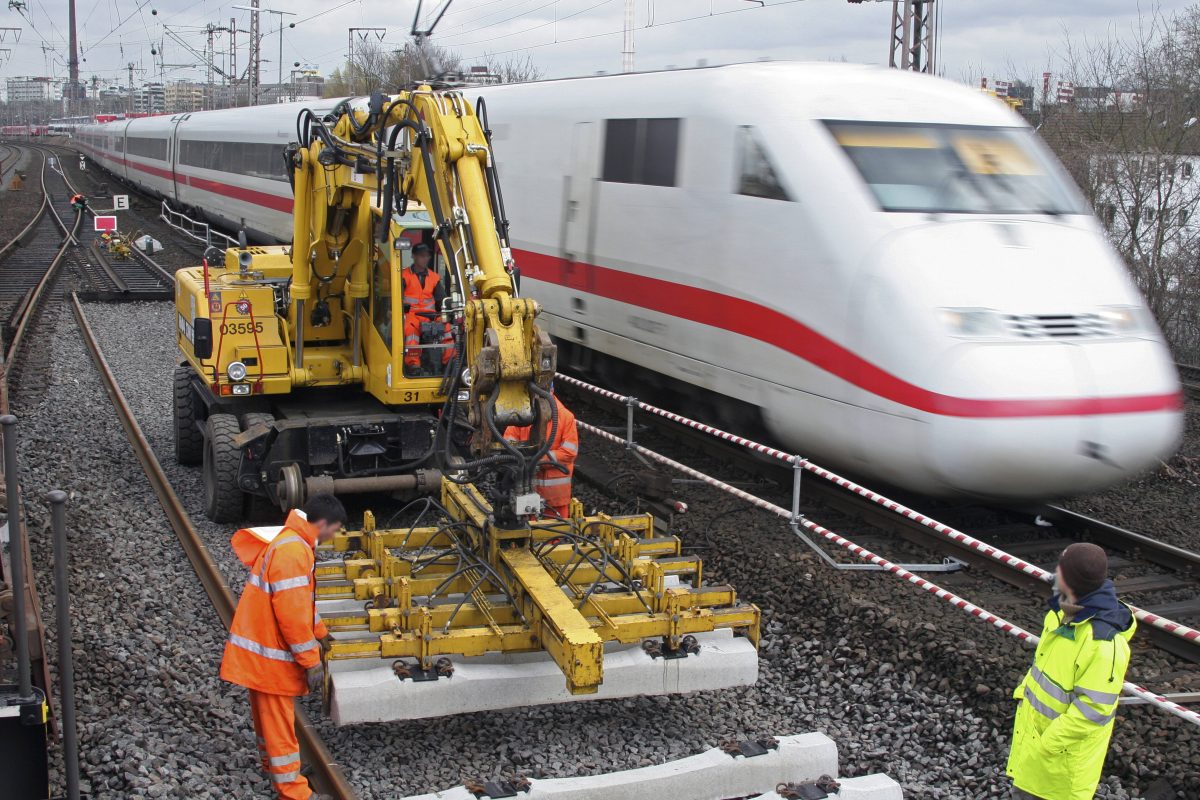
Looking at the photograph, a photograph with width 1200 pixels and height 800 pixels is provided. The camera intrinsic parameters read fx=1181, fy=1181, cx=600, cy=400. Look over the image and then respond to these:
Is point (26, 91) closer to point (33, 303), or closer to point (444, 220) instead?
point (33, 303)

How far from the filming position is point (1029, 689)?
463cm

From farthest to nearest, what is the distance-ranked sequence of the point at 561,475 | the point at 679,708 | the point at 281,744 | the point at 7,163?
1. the point at 7,163
2. the point at 561,475
3. the point at 679,708
4. the point at 281,744

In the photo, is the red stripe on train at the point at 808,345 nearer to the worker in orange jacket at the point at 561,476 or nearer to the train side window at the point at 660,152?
the train side window at the point at 660,152

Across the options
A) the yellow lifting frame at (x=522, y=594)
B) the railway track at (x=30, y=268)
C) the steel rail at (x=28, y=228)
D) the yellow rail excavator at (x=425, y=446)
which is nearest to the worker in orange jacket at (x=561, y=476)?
the yellow rail excavator at (x=425, y=446)

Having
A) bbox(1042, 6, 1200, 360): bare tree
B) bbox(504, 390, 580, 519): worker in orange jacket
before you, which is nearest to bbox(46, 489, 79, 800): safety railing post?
bbox(504, 390, 580, 519): worker in orange jacket

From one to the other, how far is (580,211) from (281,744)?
8.27 m

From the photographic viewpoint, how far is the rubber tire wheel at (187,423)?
1090cm

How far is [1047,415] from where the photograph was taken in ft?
25.3

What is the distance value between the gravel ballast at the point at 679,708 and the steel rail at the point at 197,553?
0.11 meters

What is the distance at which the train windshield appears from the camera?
895 centimetres

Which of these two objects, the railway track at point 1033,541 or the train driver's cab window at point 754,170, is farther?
the train driver's cab window at point 754,170

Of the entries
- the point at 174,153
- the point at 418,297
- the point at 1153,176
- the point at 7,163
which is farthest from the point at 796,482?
the point at 7,163

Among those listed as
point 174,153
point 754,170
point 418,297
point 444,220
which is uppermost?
point 174,153

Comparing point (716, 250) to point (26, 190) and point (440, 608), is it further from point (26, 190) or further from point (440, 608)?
point (26, 190)
